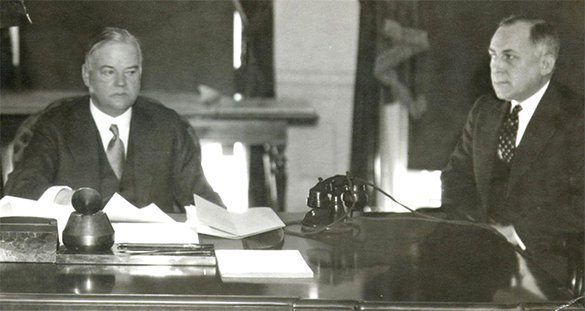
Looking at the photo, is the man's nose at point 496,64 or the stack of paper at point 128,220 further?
the man's nose at point 496,64

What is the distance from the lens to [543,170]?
8.69 feet

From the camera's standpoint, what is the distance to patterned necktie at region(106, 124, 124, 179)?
2.73 metres

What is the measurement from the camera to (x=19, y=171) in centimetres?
273

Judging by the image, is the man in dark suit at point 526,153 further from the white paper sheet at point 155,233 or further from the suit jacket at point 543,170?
the white paper sheet at point 155,233

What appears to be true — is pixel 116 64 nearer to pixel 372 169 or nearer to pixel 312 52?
pixel 312 52

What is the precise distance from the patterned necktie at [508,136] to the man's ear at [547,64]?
0.60 feet

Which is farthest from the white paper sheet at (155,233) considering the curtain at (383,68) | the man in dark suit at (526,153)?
the man in dark suit at (526,153)

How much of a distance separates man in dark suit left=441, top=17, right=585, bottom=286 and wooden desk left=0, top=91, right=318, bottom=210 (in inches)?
28.8

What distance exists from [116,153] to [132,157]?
0.22 ft

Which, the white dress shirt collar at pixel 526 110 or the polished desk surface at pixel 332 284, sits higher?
the white dress shirt collar at pixel 526 110

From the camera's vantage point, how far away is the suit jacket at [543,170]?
8.69 feet

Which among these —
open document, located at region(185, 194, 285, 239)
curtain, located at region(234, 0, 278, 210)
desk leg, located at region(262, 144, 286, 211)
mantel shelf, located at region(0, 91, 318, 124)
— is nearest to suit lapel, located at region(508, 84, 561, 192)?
mantel shelf, located at region(0, 91, 318, 124)

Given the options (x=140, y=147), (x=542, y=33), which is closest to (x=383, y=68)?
(x=542, y=33)

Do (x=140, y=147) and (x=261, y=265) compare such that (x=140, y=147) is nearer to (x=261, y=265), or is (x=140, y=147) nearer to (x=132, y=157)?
(x=132, y=157)
